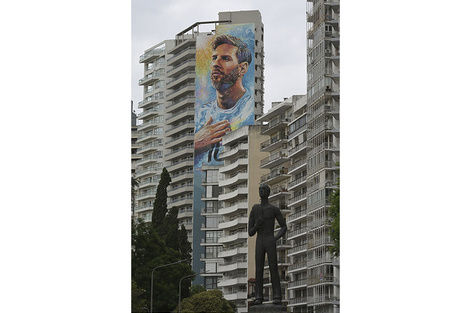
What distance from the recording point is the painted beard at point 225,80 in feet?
330

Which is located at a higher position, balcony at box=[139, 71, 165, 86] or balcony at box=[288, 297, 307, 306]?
balcony at box=[139, 71, 165, 86]

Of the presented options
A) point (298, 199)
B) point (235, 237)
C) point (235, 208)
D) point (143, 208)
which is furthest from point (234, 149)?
point (143, 208)

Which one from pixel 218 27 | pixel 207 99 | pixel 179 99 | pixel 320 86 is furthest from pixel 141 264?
pixel 179 99

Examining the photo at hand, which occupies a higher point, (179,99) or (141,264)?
(179,99)

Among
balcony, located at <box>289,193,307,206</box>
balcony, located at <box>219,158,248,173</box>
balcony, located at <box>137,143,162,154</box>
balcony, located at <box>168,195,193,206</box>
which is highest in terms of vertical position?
balcony, located at <box>137,143,162,154</box>

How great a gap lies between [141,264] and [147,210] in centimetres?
6191

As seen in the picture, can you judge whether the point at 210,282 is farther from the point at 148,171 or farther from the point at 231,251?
the point at 148,171

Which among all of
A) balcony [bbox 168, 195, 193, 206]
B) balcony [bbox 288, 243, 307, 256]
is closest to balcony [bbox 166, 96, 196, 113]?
balcony [bbox 168, 195, 193, 206]

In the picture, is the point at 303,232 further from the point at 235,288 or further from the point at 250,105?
the point at 250,105

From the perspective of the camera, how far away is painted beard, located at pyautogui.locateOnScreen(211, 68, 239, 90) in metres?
100

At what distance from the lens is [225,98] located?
99562mm

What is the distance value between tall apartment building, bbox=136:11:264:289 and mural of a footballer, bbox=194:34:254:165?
2686mm

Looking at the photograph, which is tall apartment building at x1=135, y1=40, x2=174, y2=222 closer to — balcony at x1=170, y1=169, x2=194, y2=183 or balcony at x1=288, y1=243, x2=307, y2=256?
balcony at x1=170, y1=169, x2=194, y2=183

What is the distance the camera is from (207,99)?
350ft
